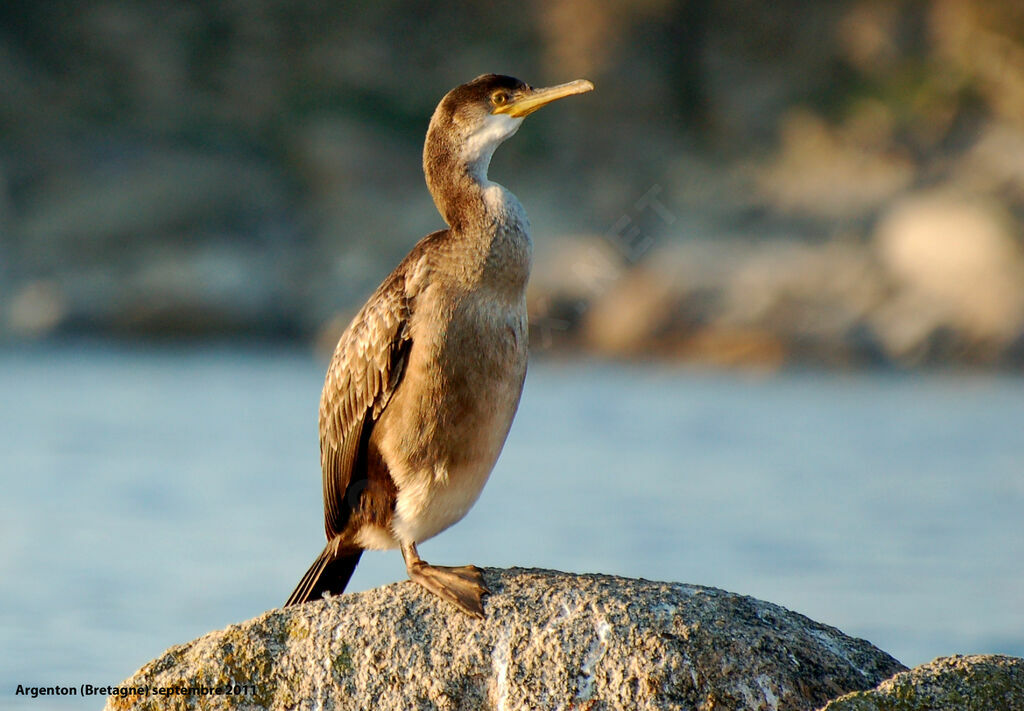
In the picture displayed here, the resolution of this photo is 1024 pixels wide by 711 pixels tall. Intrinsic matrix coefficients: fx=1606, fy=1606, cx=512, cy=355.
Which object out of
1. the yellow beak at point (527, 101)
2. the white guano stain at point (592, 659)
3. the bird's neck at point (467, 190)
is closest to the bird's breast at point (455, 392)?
the bird's neck at point (467, 190)

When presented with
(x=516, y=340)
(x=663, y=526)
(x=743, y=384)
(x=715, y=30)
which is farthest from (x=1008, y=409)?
(x=715, y=30)

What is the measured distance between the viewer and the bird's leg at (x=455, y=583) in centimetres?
492

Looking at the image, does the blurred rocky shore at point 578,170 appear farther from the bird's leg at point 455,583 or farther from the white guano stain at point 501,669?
the white guano stain at point 501,669

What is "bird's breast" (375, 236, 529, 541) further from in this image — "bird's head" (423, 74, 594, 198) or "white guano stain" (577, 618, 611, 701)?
"white guano stain" (577, 618, 611, 701)

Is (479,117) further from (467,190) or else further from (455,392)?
(455,392)

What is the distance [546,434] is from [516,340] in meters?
11.5

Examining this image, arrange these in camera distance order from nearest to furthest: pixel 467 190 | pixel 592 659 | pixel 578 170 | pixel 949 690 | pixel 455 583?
1. pixel 949 690
2. pixel 592 659
3. pixel 455 583
4. pixel 467 190
5. pixel 578 170

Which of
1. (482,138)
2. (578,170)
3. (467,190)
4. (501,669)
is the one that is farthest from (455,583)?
(578,170)

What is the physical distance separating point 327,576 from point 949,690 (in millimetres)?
2170

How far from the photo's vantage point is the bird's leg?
4.92 meters

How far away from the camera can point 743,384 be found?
20312 mm

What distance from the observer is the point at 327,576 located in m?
5.54

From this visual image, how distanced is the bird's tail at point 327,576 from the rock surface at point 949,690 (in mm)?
1907

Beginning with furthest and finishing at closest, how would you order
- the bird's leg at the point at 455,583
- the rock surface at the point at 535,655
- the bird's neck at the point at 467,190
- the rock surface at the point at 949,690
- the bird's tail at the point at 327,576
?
the bird's tail at the point at 327,576, the bird's neck at the point at 467,190, the bird's leg at the point at 455,583, the rock surface at the point at 535,655, the rock surface at the point at 949,690
